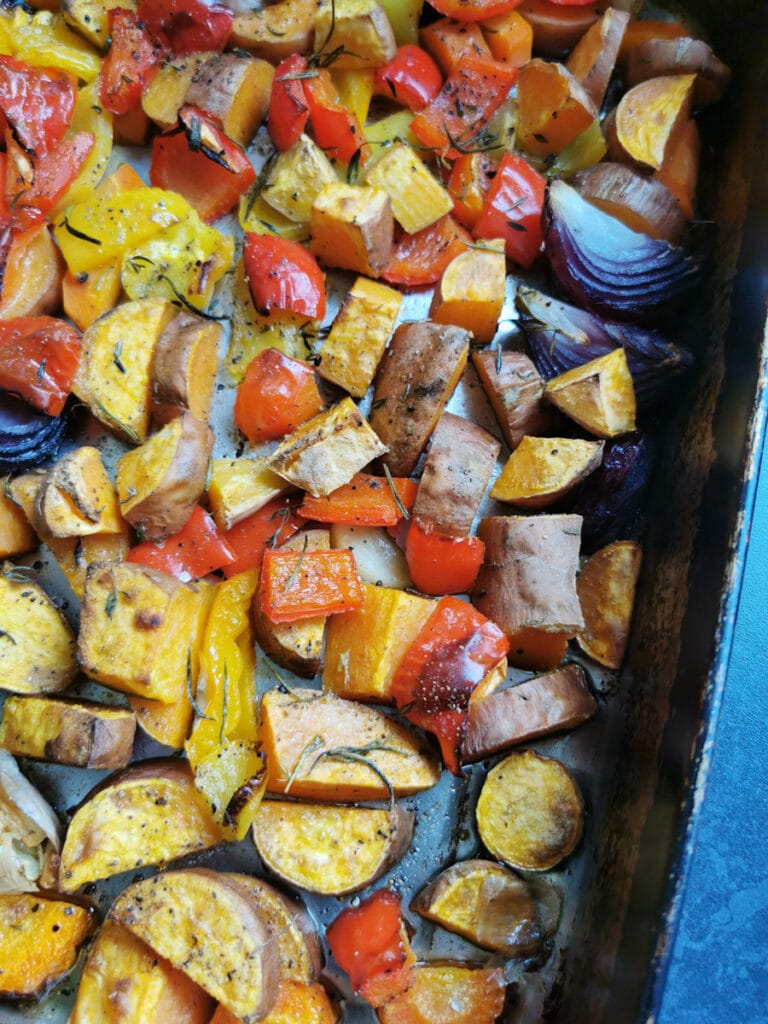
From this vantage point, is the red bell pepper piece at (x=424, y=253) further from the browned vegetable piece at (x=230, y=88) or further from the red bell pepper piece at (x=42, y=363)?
the red bell pepper piece at (x=42, y=363)

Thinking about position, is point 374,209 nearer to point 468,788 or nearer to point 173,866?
point 468,788

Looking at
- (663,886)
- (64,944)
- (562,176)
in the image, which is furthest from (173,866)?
(562,176)

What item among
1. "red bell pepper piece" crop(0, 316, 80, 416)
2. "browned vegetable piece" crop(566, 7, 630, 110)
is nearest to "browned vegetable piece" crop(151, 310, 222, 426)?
"red bell pepper piece" crop(0, 316, 80, 416)

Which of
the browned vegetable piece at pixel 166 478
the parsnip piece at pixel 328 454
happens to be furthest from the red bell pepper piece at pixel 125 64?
the parsnip piece at pixel 328 454

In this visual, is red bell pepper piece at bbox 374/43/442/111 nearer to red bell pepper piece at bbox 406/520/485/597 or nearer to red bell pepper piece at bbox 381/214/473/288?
red bell pepper piece at bbox 381/214/473/288

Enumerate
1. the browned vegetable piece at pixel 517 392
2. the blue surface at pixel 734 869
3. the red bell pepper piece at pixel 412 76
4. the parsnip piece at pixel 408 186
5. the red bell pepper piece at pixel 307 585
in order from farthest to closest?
the red bell pepper piece at pixel 412 76 → the parsnip piece at pixel 408 186 → the browned vegetable piece at pixel 517 392 → the red bell pepper piece at pixel 307 585 → the blue surface at pixel 734 869
